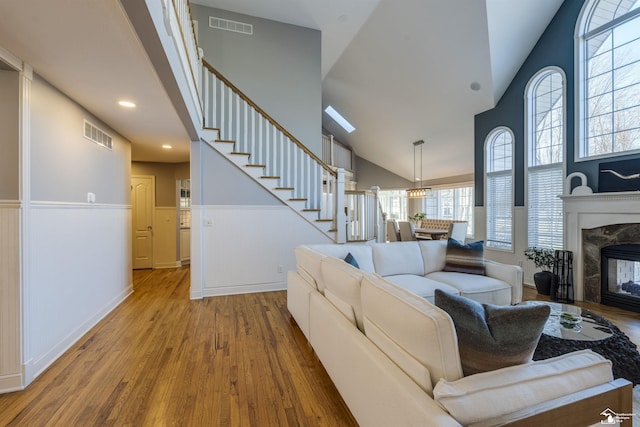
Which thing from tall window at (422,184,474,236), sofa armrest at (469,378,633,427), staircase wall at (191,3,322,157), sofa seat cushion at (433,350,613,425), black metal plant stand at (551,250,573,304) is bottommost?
black metal plant stand at (551,250,573,304)

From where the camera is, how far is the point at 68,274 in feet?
8.89

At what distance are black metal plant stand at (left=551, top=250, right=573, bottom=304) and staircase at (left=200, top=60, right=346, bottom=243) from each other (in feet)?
10.0

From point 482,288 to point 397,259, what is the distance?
88 centimetres

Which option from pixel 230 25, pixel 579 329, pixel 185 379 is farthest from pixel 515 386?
pixel 230 25

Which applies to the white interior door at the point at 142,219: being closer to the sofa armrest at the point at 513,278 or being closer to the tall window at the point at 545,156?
the sofa armrest at the point at 513,278

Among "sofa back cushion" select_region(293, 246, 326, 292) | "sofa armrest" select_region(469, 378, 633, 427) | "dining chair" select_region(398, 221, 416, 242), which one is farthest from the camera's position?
"dining chair" select_region(398, 221, 416, 242)

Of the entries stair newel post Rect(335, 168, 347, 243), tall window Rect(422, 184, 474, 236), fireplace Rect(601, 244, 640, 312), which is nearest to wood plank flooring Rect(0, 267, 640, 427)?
fireplace Rect(601, 244, 640, 312)

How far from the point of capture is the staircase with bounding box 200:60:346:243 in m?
4.28

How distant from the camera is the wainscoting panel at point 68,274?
2.24 meters

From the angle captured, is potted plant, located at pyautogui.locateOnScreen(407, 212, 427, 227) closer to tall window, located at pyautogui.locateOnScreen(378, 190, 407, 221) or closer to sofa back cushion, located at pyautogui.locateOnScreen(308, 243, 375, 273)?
tall window, located at pyautogui.locateOnScreen(378, 190, 407, 221)

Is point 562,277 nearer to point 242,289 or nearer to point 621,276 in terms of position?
point 621,276

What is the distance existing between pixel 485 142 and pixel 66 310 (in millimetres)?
6612

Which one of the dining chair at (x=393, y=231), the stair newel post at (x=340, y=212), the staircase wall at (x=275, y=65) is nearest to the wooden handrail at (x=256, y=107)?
the stair newel post at (x=340, y=212)

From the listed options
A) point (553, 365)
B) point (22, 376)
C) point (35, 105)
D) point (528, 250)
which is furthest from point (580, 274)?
point (35, 105)
